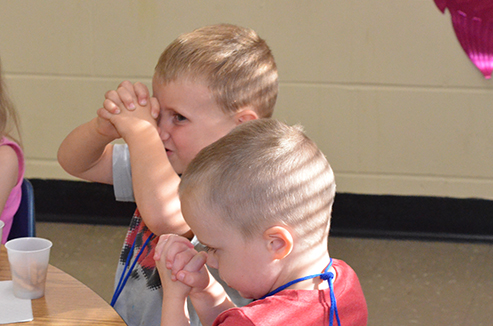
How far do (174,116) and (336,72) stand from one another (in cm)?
186

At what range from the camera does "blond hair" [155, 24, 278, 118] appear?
1.21 metres

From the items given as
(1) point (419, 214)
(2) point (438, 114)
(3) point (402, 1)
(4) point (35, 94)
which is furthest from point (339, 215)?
(4) point (35, 94)

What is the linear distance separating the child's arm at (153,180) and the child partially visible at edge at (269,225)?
21 cm

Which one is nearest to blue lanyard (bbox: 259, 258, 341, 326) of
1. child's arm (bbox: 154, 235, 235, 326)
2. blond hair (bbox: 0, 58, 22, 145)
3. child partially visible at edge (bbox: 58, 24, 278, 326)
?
child's arm (bbox: 154, 235, 235, 326)

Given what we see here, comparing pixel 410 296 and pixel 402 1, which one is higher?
pixel 402 1

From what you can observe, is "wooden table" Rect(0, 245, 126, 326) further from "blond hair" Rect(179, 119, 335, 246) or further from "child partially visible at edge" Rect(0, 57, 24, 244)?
"child partially visible at edge" Rect(0, 57, 24, 244)

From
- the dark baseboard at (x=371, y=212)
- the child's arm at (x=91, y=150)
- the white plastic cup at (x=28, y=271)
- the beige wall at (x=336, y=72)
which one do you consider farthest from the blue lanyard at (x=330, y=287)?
the dark baseboard at (x=371, y=212)

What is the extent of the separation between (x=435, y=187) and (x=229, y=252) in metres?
2.45

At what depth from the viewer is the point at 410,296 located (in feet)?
8.19

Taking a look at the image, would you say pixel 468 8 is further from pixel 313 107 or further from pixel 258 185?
pixel 258 185

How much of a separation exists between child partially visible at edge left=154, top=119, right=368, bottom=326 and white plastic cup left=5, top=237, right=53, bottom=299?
0.78 ft

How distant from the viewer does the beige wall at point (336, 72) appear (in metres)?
2.91

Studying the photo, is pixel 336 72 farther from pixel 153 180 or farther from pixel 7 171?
pixel 153 180

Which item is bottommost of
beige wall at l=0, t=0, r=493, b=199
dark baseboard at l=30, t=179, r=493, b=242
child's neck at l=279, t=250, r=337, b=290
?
dark baseboard at l=30, t=179, r=493, b=242
